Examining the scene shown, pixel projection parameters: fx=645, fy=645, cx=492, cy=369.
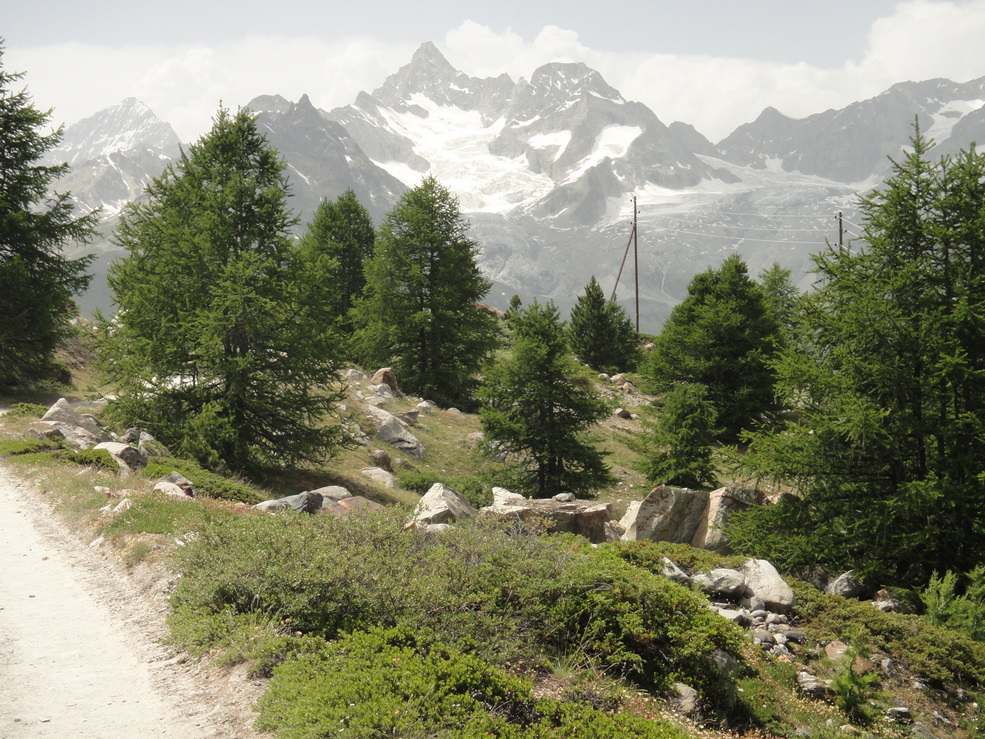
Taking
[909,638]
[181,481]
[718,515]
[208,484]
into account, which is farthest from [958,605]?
[181,481]

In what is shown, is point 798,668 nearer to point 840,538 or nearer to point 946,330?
point 840,538

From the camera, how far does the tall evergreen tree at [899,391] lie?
38.2ft

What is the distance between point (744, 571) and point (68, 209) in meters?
26.3

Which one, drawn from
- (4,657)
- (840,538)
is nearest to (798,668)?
(840,538)

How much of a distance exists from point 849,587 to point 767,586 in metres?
2.37

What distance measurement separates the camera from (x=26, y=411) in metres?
18.3

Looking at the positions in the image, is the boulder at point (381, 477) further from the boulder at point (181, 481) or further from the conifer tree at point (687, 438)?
the conifer tree at point (687, 438)

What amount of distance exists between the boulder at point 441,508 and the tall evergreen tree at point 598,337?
1319 inches

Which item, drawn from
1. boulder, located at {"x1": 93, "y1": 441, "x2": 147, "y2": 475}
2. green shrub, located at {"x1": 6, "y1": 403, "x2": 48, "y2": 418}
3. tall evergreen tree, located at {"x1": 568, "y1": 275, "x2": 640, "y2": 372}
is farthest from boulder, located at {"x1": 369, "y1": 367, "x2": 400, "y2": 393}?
tall evergreen tree, located at {"x1": 568, "y1": 275, "x2": 640, "y2": 372}

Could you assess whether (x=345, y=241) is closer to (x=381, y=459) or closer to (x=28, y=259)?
(x=28, y=259)

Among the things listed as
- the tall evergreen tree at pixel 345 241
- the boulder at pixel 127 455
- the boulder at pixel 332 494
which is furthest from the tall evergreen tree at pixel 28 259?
the tall evergreen tree at pixel 345 241

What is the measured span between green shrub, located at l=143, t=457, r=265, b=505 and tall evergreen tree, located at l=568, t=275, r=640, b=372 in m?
34.0

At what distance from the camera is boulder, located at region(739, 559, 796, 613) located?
10.7 meters

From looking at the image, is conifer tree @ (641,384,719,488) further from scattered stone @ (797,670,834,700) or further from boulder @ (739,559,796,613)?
scattered stone @ (797,670,834,700)
